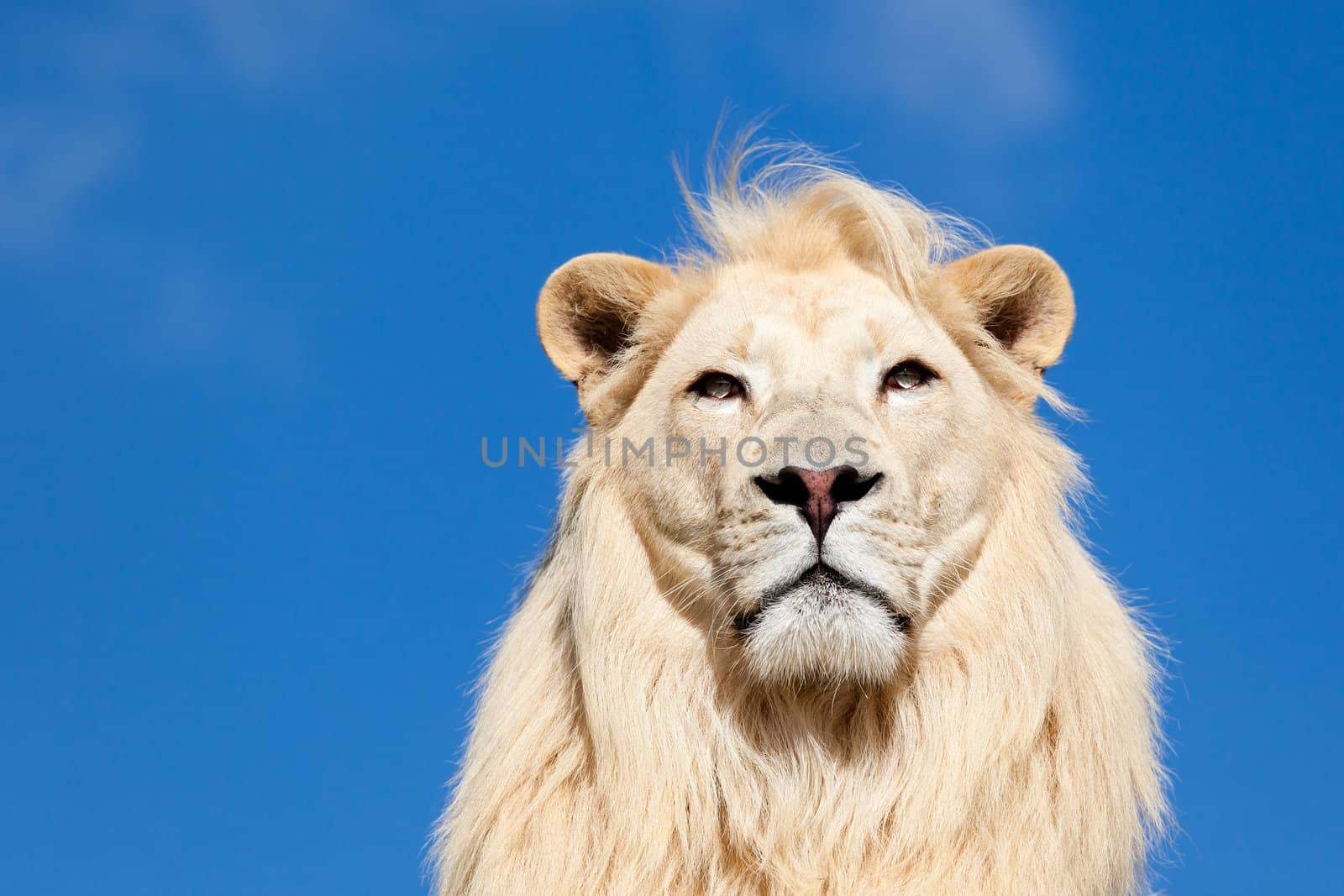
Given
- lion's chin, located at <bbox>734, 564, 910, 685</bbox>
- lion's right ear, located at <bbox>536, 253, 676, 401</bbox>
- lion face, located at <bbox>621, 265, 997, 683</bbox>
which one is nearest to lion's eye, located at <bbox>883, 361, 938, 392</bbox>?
lion face, located at <bbox>621, 265, 997, 683</bbox>

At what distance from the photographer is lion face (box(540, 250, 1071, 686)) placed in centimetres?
515

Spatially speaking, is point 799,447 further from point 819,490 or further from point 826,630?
point 826,630

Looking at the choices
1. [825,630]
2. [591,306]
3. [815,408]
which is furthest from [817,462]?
[591,306]

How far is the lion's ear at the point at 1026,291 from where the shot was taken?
6.14 metres

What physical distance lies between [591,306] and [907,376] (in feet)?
4.58

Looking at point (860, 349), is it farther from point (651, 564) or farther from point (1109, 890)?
point (1109, 890)

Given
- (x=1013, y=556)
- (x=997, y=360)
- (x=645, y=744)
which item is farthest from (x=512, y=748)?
(x=997, y=360)

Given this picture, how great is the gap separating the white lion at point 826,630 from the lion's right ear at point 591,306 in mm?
38

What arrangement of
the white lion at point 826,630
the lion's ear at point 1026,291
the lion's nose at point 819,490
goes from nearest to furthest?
the lion's nose at point 819,490 → the white lion at point 826,630 → the lion's ear at point 1026,291

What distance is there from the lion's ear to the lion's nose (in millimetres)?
1360

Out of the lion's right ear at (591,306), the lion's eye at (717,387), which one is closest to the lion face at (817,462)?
the lion's eye at (717,387)

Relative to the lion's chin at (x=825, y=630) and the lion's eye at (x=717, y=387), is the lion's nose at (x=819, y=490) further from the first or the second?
the lion's eye at (x=717, y=387)

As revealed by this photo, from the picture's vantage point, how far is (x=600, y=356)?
21.0 feet

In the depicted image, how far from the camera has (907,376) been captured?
5.77 m
